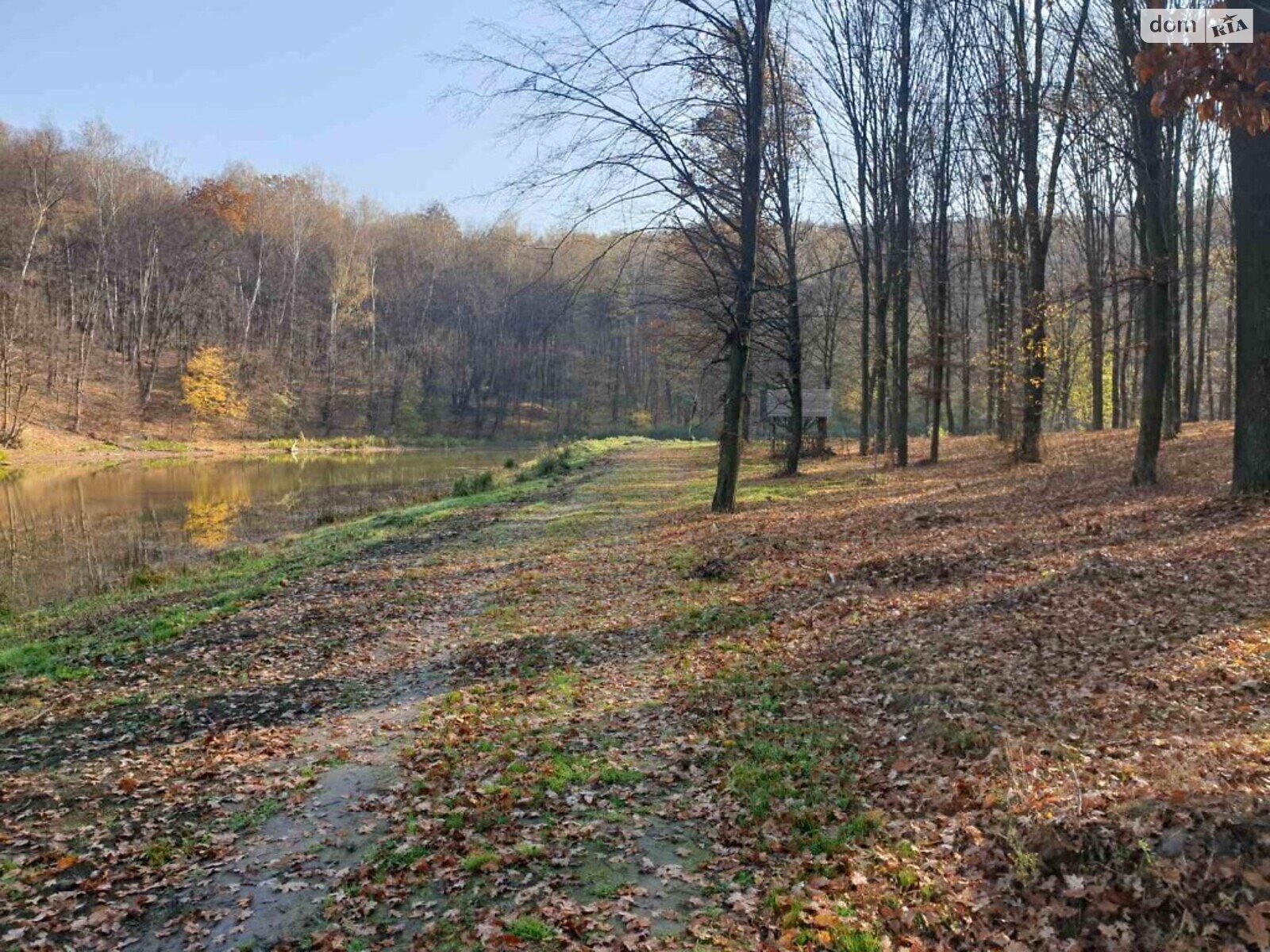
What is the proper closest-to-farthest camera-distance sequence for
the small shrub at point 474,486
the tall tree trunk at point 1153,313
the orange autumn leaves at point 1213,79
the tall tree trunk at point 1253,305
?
the orange autumn leaves at point 1213,79
the tall tree trunk at point 1253,305
the tall tree trunk at point 1153,313
the small shrub at point 474,486

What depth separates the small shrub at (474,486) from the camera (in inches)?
1107

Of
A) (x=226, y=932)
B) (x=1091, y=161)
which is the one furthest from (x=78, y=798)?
(x=1091, y=161)

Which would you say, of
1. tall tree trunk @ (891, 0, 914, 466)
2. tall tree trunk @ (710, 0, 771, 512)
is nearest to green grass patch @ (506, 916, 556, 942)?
tall tree trunk @ (710, 0, 771, 512)

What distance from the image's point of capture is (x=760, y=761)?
6.05m

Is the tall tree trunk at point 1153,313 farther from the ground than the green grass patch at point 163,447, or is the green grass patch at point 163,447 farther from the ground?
the tall tree trunk at point 1153,313

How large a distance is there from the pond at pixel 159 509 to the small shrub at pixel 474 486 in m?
2.13

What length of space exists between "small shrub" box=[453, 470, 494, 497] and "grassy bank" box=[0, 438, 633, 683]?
3.30 m

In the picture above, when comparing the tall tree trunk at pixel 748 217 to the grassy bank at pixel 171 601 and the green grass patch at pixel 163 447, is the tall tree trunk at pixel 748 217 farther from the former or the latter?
the green grass patch at pixel 163 447

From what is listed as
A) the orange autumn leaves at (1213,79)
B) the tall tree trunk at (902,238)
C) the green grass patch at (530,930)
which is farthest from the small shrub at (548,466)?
the orange autumn leaves at (1213,79)

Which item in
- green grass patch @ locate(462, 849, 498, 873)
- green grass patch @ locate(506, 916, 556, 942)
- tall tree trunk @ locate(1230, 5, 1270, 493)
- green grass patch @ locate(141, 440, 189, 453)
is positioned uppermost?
tall tree trunk @ locate(1230, 5, 1270, 493)

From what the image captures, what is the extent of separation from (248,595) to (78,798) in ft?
23.1

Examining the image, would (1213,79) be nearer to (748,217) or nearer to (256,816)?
(256,816)

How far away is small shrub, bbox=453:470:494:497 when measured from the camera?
92.3 ft

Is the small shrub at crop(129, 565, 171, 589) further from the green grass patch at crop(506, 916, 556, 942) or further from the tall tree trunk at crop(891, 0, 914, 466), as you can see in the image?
the tall tree trunk at crop(891, 0, 914, 466)
